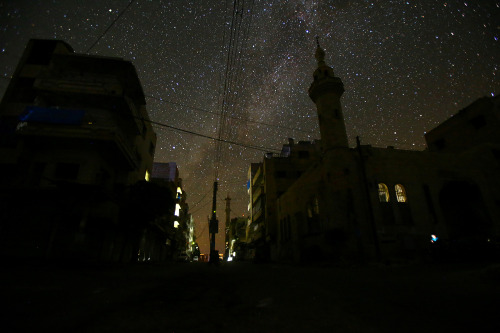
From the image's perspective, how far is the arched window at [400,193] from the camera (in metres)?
21.7

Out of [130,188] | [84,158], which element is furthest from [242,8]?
[130,188]

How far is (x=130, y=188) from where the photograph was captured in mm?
23750

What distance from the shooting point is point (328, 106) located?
25.5m

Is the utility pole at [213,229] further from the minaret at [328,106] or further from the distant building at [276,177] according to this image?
the distant building at [276,177]

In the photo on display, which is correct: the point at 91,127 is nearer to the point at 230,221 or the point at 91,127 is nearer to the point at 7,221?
the point at 7,221

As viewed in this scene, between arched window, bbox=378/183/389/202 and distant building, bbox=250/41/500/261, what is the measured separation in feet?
0.27

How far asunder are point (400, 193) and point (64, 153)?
28.7 meters

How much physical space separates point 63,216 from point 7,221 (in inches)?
170

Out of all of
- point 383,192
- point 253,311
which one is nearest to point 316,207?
point 383,192

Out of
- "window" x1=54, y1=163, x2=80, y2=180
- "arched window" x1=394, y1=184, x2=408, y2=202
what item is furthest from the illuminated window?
"window" x1=54, y1=163, x2=80, y2=180

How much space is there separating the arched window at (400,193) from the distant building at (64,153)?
934 inches

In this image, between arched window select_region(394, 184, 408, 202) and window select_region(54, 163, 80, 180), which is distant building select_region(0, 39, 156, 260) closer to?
window select_region(54, 163, 80, 180)

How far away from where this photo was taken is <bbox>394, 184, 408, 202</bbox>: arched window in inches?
856

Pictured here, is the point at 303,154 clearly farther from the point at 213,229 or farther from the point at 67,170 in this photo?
the point at 67,170
